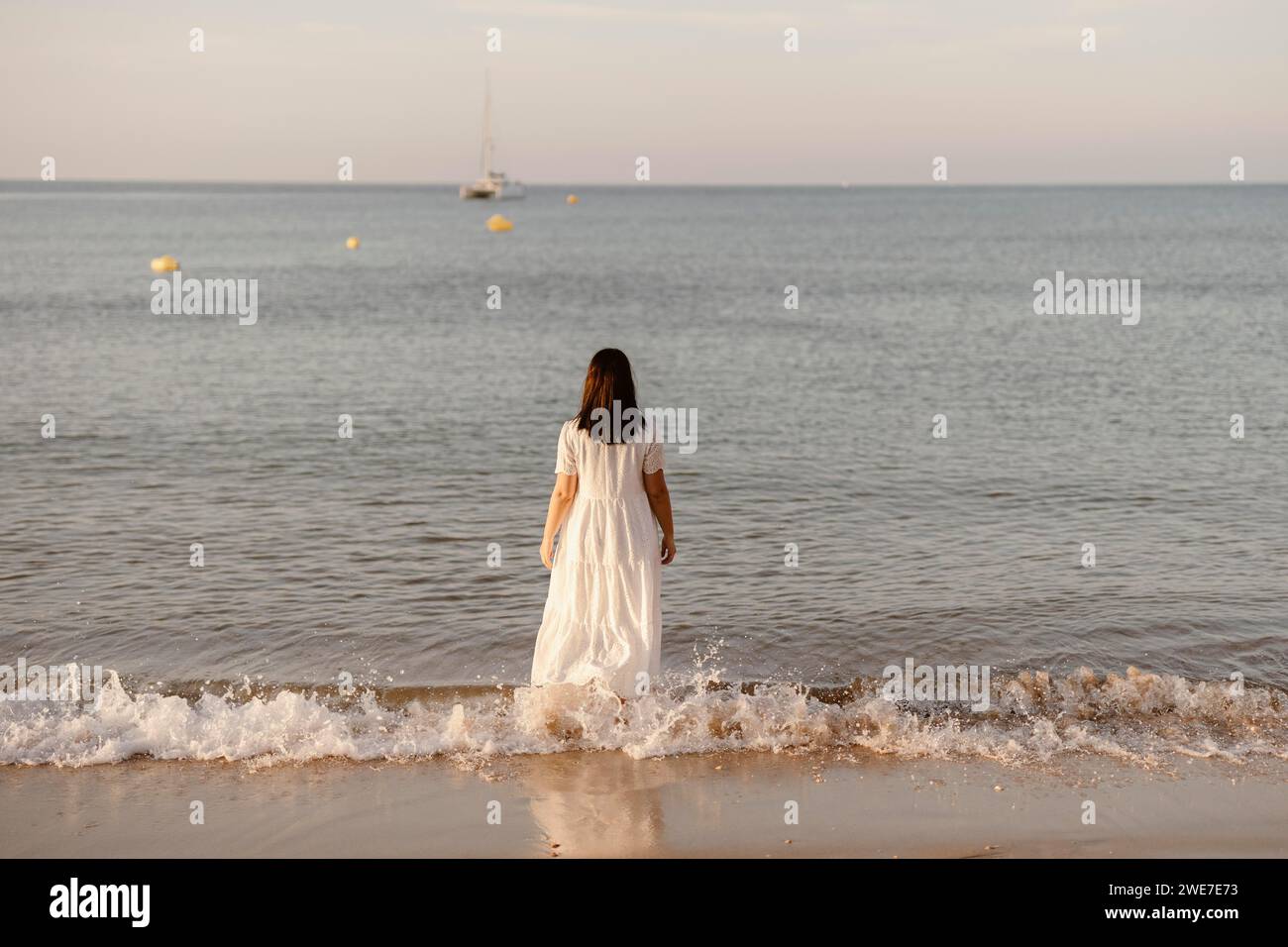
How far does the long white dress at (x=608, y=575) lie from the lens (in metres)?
6.61

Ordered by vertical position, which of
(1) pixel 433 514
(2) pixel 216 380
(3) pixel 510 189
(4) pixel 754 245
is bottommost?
(1) pixel 433 514

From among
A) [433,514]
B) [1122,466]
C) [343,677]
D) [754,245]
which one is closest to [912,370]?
[1122,466]

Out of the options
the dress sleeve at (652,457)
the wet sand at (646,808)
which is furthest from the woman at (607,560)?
the wet sand at (646,808)

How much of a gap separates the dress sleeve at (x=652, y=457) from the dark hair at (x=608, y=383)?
30 cm

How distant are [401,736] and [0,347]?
915 inches

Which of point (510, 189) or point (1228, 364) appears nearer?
point (1228, 364)

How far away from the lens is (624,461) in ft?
21.6

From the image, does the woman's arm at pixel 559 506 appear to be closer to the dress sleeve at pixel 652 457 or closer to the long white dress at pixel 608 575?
the long white dress at pixel 608 575

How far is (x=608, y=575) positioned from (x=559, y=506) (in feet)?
1.53

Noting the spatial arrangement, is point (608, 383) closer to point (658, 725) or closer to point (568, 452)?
point (568, 452)

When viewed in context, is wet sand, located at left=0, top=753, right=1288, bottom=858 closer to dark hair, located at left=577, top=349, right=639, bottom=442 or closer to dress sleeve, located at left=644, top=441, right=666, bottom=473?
dress sleeve, located at left=644, top=441, right=666, bottom=473

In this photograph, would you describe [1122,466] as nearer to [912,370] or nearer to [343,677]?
[912,370]
